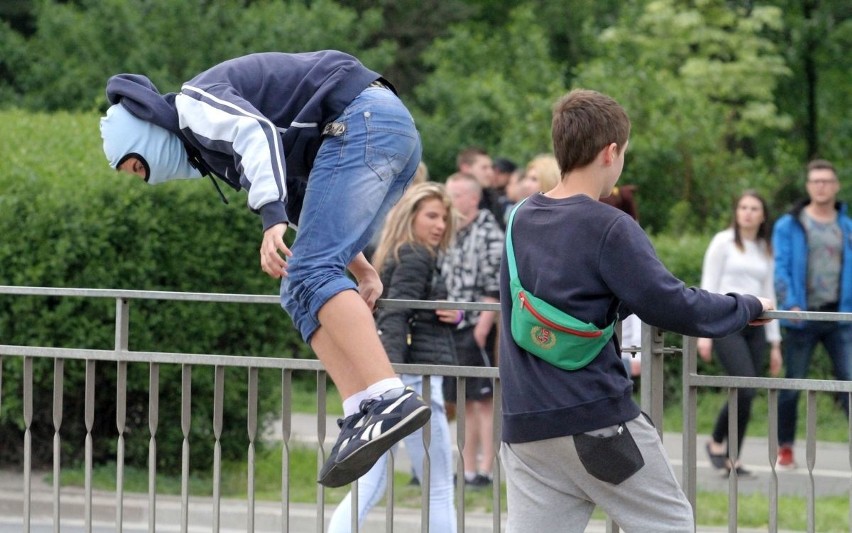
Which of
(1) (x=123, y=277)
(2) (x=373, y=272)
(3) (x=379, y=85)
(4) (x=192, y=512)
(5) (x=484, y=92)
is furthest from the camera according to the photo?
(5) (x=484, y=92)

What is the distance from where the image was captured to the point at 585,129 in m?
3.83

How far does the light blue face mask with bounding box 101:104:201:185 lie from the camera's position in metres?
4.22

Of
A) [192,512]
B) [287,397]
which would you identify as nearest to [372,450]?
[287,397]

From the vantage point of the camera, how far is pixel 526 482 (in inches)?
154

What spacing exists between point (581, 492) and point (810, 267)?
233 inches

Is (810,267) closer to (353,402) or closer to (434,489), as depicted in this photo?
(434,489)

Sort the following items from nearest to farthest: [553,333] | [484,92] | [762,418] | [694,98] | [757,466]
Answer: [553,333]
[757,466]
[762,418]
[694,98]
[484,92]

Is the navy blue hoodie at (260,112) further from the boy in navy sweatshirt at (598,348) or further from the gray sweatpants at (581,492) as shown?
the gray sweatpants at (581,492)

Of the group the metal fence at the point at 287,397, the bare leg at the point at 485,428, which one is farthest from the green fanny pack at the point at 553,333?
the bare leg at the point at 485,428

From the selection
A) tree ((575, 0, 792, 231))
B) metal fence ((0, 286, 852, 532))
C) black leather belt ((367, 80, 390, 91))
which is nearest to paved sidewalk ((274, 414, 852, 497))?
metal fence ((0, 286, 852, 532))

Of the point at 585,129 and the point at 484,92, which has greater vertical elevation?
the point at 484,92

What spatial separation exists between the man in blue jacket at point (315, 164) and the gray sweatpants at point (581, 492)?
1.16 feet

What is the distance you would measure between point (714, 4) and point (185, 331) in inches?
540

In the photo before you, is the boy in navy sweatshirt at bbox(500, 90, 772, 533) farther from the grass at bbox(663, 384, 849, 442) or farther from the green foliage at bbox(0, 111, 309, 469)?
the grass at bbox(663, 384, 849, 442)
